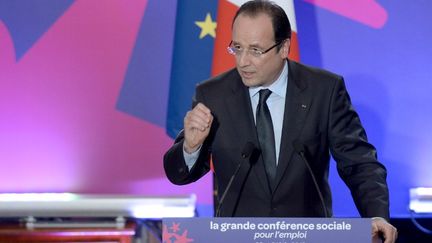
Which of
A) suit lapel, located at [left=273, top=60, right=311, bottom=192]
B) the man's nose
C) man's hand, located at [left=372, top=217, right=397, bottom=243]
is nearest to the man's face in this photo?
the man's nose

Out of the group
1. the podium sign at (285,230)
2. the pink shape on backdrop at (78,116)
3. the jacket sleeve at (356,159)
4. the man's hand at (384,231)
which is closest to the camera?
the podium sign at (285,230)

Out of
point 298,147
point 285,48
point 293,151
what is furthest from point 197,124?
point 285,48

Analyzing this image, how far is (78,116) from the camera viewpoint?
12.4ft

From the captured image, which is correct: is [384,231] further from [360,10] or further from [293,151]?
[360,10]

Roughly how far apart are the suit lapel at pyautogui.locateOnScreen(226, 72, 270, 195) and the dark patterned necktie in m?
0.03

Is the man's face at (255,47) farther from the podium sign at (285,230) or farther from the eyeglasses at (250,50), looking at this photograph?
the podium sign at (285,230)

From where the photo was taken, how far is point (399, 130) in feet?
12.7

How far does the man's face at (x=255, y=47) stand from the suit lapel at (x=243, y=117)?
98 millimetres

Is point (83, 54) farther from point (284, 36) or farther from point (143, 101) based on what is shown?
point (284, 36)

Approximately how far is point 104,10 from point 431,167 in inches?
80.1

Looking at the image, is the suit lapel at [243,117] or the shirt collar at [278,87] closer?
the suit lapel at [243,117]

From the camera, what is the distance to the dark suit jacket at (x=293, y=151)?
2.18 m

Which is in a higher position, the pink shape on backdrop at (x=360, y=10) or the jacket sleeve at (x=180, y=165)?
the pink shape on backdrop at (x=360, y=10)

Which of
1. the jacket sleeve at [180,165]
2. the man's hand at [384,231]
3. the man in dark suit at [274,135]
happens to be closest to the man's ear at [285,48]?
the man in dark suit at [274,135]
